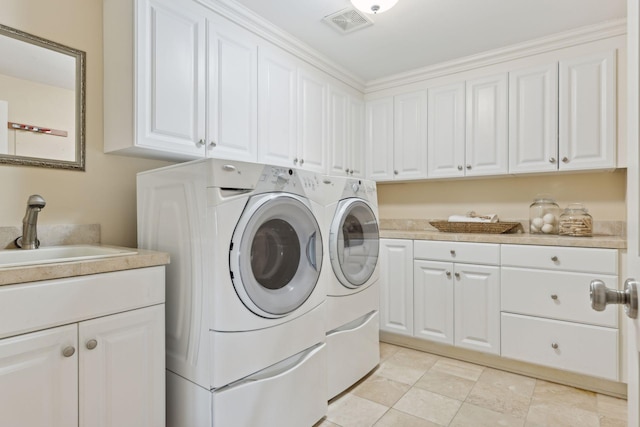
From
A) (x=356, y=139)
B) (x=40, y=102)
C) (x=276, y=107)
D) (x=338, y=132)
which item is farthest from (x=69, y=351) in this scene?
(x=356, y=139)

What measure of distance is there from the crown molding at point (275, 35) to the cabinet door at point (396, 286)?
4.82ft

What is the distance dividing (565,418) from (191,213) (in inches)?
85.4

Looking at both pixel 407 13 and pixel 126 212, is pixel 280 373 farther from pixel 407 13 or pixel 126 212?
pixel 407 13

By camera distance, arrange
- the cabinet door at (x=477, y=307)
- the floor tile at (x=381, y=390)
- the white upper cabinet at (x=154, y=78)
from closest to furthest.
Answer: the white upper cabinet at (x=154, y=78) → the floor tile at (x=381, y=390) → the cabinet door at (x=477, y=307)

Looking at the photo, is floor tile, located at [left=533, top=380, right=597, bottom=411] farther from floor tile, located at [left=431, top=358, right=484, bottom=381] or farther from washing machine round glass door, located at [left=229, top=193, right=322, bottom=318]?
washing machine round glass door, located at [left=229, top=193, right=322, bottom=318]

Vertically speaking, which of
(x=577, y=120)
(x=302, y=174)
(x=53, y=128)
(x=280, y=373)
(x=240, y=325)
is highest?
(x=577, y=120)

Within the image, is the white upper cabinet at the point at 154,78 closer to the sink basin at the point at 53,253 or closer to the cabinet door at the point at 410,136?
the sink basin at the point at 53,253

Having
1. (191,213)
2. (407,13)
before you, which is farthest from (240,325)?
(407,13)

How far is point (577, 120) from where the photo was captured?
2.33m

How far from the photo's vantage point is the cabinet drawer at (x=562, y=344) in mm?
2000

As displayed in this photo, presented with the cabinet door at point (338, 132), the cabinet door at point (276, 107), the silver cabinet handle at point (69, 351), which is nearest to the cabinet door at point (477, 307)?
the cabinet door at point (338, 132)

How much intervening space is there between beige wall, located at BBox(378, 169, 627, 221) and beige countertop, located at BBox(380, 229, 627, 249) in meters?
0.32

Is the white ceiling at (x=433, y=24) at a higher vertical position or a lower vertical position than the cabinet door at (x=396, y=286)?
higher

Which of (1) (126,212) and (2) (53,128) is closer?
(2) (53,128)
